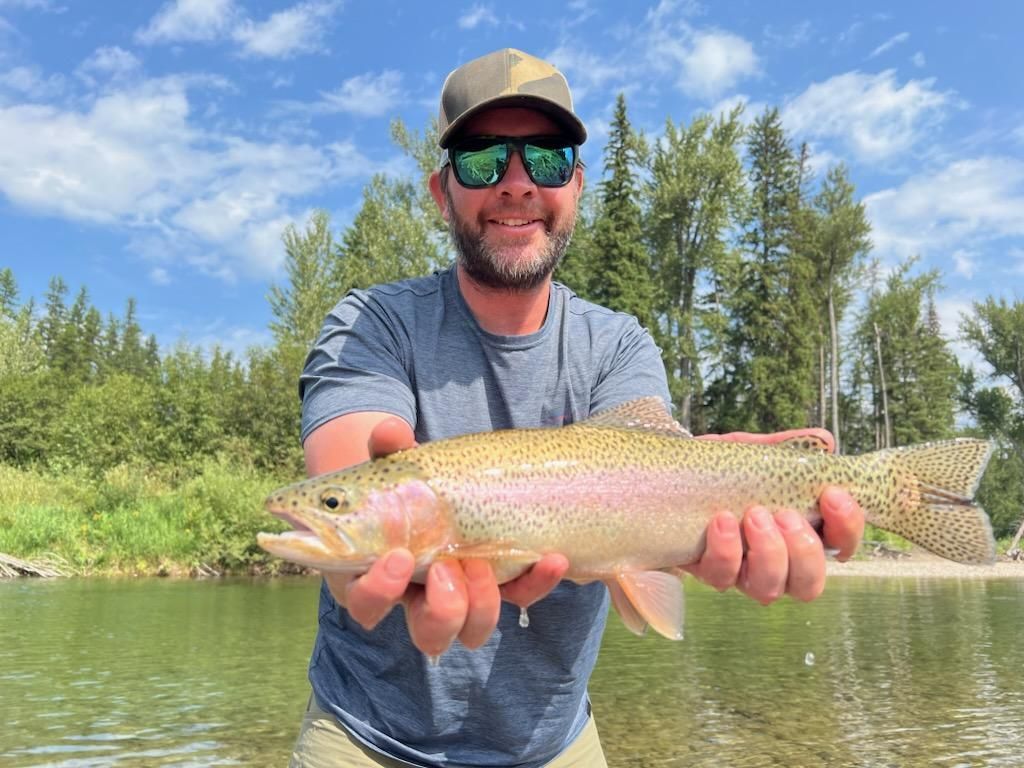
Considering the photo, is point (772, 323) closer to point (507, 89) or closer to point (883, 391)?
point (883, 391)

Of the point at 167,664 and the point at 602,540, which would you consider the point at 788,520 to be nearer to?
the point at 602,540

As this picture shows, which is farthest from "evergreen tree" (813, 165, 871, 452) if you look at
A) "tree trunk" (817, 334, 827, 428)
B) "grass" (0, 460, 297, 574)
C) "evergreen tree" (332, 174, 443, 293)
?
"grass" (0, 460, 297, 574)

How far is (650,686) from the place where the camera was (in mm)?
12664

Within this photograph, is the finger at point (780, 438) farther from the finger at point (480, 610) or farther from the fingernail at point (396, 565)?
the fingernail at point (396, 565)

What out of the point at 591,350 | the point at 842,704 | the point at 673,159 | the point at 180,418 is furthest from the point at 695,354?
the point at 591,350

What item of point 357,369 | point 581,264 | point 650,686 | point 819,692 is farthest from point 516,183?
point 581,264

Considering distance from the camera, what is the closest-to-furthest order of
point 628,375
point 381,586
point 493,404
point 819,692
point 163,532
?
1. point 381,586
2. point 493,404
3. point 628,375
4. point 819,692
5. point 163,532

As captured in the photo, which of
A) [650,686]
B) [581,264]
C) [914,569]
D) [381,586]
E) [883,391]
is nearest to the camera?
[381,586]

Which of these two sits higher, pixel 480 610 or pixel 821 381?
pixel 821 381

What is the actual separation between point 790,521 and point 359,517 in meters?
1.37

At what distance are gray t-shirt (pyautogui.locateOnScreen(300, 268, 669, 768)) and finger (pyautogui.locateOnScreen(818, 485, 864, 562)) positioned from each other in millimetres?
730

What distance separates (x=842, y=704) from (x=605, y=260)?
30.7m

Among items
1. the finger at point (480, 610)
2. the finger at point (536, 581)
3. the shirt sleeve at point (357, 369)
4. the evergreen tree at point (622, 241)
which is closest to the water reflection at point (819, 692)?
the finger at point (536, 581)

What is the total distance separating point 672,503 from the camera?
295 cm
